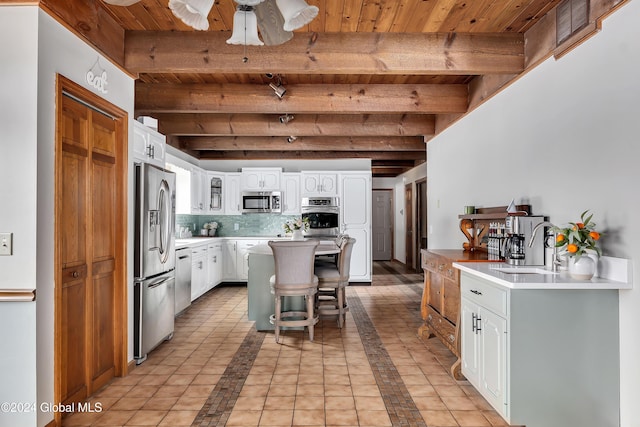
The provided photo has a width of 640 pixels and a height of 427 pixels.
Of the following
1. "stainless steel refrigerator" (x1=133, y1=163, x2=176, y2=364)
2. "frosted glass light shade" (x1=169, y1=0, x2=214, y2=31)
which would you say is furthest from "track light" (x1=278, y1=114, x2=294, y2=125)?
"frosted glass light shade" (x1=169, y1=0, x2=214, y2=31)

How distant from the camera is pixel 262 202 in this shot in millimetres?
7344

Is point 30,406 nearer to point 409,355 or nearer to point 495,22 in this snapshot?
point 409,355

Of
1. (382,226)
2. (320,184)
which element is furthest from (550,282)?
(382,226)

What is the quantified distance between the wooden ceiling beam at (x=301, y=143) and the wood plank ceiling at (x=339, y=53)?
7.33 ft

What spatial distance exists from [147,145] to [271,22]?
6.60 ft

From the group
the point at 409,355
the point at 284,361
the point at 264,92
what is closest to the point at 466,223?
the point at 409,355

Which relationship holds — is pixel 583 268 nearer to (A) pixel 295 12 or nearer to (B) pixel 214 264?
(A) pixel 295 12

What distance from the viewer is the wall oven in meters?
7.23

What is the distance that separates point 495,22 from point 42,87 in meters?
3.05

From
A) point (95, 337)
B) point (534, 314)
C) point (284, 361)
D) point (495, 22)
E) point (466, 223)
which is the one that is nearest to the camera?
point (534, 314)

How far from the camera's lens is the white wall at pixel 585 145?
7.24ft

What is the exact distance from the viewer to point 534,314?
7.57ft

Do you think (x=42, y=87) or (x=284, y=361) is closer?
(x=42, y=87)

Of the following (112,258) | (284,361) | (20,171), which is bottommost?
(284,361)
